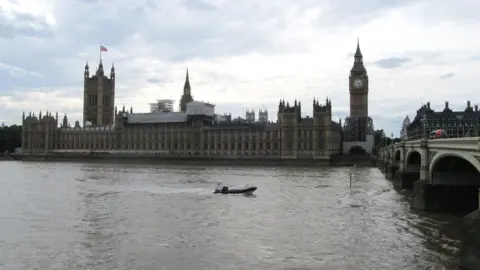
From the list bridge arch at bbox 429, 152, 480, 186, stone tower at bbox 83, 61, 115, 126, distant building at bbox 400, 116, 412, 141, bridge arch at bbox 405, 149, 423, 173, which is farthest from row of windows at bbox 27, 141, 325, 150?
bridge arch at bbox 429, 152, 480, 186

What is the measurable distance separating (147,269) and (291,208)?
56.1 feet

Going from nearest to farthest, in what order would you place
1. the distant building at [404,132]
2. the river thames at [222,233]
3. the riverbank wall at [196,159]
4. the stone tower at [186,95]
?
the river thames at [222,233], the distant building at [404,132], the riverbank wall at [196,159], the stone tower at [186,95]

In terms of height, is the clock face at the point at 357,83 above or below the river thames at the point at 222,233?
above

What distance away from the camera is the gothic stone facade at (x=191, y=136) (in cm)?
11781

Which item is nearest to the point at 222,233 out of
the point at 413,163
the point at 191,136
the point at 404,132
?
the point at 413,163

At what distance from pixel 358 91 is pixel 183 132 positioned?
165ft

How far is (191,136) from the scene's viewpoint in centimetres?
13250

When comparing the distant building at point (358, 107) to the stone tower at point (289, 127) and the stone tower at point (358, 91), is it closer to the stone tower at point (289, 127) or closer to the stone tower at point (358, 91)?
the stone tower at point (358, 91)

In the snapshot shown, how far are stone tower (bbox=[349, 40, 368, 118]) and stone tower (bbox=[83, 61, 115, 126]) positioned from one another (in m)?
79.3

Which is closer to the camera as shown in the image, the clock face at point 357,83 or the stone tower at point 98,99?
the clock face at point 357,83

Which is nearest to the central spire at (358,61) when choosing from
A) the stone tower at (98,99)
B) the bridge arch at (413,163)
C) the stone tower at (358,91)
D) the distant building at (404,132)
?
the stone tower at (358,91)

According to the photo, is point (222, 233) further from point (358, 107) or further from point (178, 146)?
point (358, 107)

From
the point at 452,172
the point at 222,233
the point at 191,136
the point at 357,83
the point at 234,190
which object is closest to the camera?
the point at 222,233

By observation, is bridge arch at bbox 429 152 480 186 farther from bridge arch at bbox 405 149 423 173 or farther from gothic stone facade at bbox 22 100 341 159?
gothic stone facade at bbox 22 100 341 159
